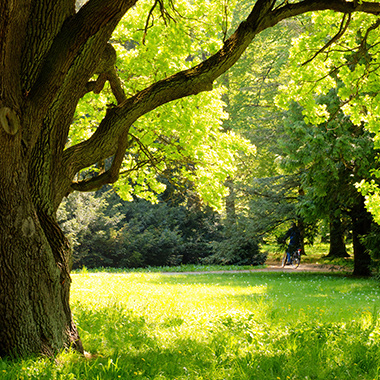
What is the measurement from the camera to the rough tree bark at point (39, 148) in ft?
13.7

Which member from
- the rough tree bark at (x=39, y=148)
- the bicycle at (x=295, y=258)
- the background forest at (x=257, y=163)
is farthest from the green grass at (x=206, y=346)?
the bicycle at (x=295, y=258)

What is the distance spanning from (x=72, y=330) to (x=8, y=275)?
1.06 meters

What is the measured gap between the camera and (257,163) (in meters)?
30.3

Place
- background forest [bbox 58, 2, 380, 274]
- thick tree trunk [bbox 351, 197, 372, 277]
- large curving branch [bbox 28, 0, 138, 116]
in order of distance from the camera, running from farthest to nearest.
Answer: thick tree trunk [bbox 351, 197, 372, 277], background forest [bbox 58, 2, 380, 274], large curving branch [bbox 28, 0, 138, 116]

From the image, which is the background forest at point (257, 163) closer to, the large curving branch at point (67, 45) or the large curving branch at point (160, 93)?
the large curving branch at point (160, 93)

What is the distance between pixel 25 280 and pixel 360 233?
15.7 metres

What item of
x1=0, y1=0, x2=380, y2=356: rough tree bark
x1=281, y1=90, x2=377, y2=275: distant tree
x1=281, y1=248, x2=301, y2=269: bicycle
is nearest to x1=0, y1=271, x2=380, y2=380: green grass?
x1=0, y1=0, x2=380, y2=356: rough tree bark

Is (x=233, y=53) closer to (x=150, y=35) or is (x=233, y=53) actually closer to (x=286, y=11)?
(x=286, y=11)

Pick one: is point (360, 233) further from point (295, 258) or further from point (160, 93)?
point (160, 93)

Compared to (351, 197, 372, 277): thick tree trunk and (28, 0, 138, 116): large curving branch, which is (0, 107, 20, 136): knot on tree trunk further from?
(351, 197, 372, 277): thick tree trunk

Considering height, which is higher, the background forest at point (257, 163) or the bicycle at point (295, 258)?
the background forest at point (257, 163)

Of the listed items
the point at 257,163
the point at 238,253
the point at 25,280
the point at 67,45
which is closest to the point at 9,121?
the point at 67,45

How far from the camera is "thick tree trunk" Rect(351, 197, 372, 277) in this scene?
17016 mm

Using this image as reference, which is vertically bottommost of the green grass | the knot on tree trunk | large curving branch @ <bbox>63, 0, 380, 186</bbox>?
the green grass
